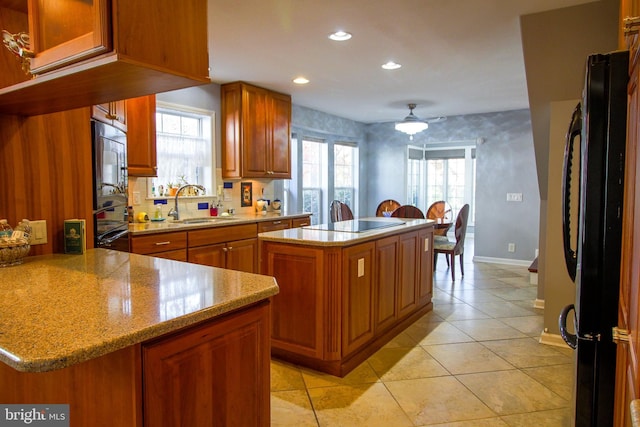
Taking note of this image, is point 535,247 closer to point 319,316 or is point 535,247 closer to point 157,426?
point 319,316

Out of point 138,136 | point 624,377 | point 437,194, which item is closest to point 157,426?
point 624,377

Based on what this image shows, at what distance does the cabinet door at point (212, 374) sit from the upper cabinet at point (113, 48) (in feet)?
2.41

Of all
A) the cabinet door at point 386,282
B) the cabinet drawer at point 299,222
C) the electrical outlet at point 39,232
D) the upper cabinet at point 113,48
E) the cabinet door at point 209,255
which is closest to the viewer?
the upper cabinet at point 113,48

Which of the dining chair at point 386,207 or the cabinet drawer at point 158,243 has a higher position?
the dining chair at point 386,207

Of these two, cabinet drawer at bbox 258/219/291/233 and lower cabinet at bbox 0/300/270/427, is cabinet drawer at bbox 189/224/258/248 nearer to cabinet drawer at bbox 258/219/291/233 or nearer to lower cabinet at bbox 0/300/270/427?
cabinet drawer at bbox 258/219/291/233

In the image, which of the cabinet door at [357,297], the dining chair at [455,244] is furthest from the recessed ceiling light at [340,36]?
the dining chair at [455,244]

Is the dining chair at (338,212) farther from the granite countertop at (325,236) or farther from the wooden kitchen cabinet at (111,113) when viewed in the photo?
the wooden kitchen cabinet at (111,113)

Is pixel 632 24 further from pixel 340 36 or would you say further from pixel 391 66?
pixel 391 66

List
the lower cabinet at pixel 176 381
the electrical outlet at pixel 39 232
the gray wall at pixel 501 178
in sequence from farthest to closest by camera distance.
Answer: the gray wall at pixel 501 178, the electrical outlet at pixel 39 232, the lower cabinet at pixel 176 381

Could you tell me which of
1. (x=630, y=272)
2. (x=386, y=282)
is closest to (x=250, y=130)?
(x=386, y=282)

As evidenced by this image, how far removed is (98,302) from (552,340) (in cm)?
323

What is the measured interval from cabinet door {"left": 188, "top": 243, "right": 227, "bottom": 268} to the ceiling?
169 centimetres

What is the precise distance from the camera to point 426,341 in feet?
10.6

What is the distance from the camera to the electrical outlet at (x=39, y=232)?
1.69 metres
